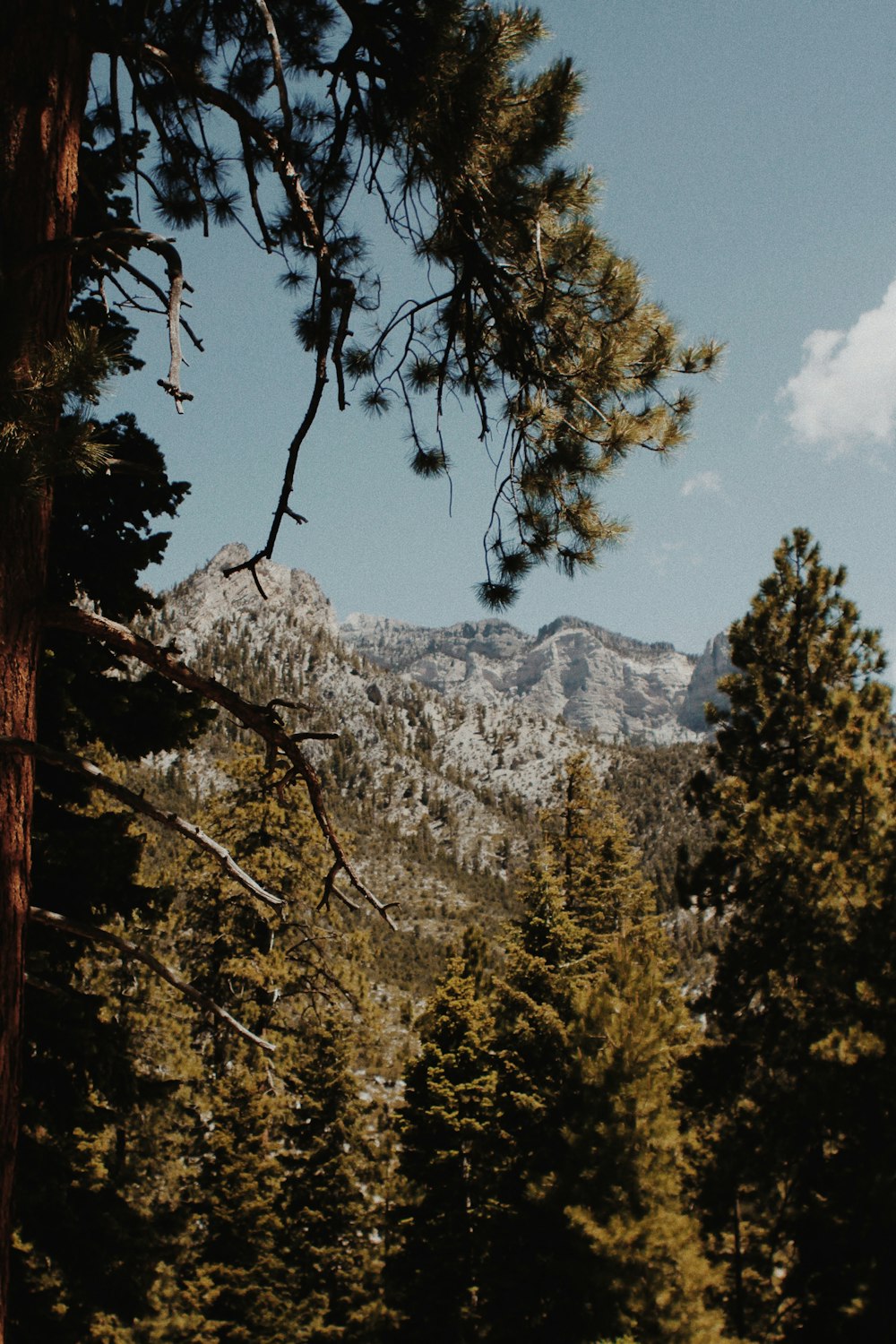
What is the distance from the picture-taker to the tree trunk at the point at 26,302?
2.38m

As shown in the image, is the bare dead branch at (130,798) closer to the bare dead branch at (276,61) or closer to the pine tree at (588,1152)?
the bare dead branch at (276,61)

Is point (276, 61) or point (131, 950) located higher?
point (276, 61)

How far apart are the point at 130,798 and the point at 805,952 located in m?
9.10

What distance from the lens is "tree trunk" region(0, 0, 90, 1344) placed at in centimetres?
238

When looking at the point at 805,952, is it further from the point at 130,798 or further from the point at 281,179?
the point at 281,179

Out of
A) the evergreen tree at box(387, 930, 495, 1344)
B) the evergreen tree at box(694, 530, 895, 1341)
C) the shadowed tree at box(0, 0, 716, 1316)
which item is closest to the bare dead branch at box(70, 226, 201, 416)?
the shadowed tree at box(0, 0, 716, 1316)

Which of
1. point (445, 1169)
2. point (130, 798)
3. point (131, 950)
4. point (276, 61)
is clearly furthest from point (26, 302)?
point (445, 1169)

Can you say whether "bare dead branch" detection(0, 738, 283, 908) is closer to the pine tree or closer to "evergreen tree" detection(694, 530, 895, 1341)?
"evergreen tree" detection(694, 530, 895, 1341)

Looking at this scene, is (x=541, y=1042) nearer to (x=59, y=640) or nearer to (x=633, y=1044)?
(x=633, y=1044)

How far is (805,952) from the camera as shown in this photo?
31.7 feet

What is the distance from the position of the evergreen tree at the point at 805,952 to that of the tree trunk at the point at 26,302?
828cm

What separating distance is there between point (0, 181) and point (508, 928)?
14.8 meters

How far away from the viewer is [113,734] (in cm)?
571

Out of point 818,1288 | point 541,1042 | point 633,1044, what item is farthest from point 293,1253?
point 818,1288
